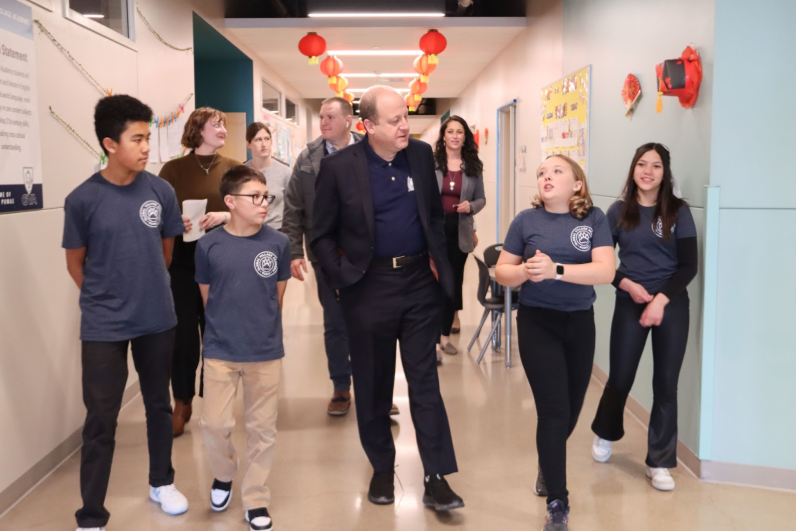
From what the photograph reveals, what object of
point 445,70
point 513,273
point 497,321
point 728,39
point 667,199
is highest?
point 445,70

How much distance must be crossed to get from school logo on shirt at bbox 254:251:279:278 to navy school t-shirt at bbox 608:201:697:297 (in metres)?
1.51

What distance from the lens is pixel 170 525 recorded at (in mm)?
2838

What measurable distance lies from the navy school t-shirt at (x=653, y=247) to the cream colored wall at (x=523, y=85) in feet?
10.7

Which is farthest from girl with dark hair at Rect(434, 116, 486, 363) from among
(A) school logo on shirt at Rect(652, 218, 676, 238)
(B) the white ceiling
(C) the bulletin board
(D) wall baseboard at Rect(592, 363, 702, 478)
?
(B) the white ceiling

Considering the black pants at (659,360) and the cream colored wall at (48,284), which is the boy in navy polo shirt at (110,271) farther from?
the black pants at (659,360)

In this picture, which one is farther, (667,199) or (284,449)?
(284,449)

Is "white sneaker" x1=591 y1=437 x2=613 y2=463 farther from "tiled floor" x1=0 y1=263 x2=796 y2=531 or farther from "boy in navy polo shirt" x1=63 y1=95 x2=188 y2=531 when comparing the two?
"boy in navy polo shirt" x1=63 y1=95 x2=188 y2=531

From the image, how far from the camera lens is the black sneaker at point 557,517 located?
2693mm

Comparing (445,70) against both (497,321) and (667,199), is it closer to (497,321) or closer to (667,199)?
(497,321)

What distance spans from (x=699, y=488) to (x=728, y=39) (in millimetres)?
1923

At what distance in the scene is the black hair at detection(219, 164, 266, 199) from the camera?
2.80m

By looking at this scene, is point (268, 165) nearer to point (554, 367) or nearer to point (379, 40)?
point (554, 367)

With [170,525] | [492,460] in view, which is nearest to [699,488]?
[492,460]

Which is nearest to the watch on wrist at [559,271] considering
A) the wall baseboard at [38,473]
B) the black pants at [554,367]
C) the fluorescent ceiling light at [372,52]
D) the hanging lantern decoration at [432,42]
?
the black pants at [554,367]
